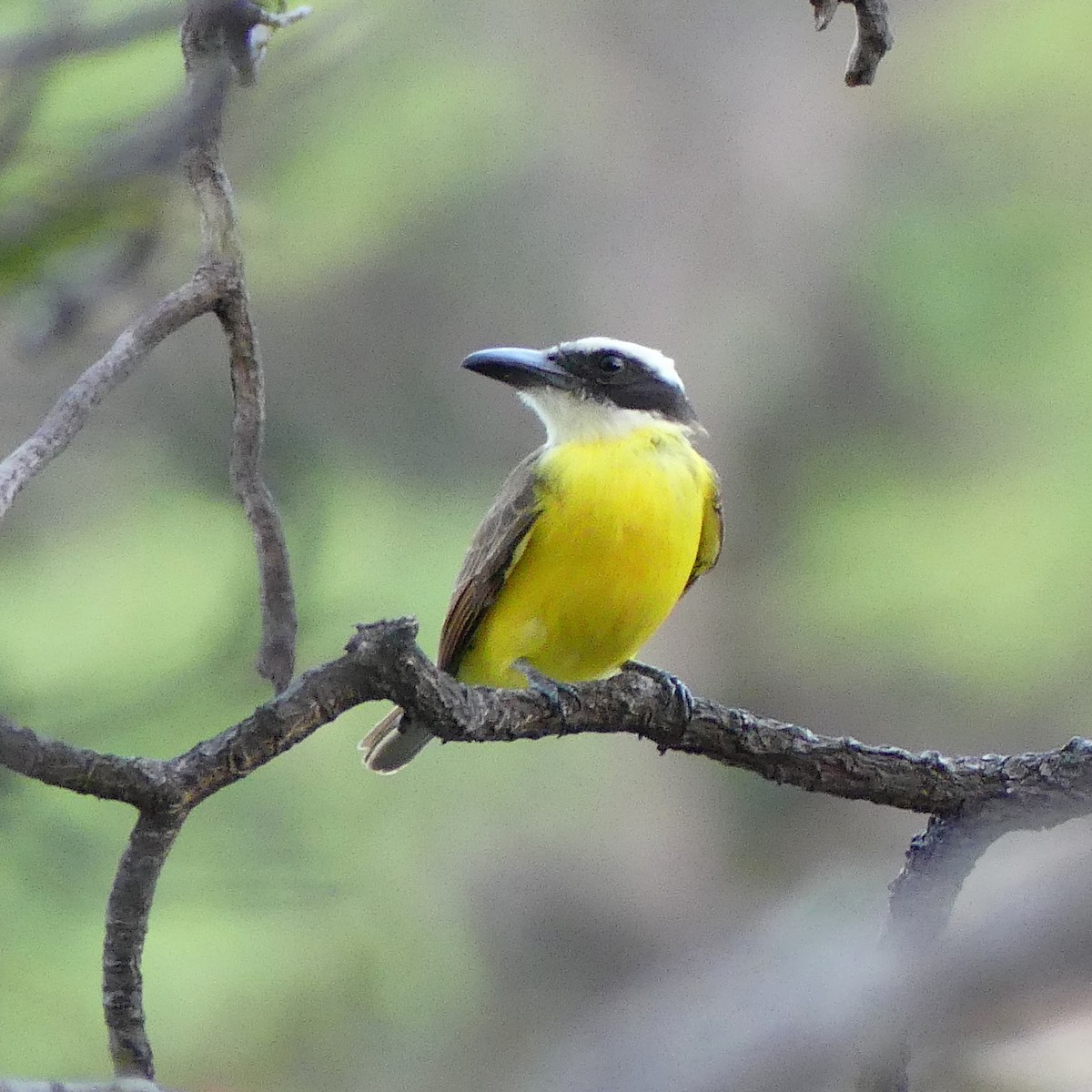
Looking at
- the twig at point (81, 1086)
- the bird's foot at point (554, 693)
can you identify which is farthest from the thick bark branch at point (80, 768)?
the bird's foot at point (554, 693)

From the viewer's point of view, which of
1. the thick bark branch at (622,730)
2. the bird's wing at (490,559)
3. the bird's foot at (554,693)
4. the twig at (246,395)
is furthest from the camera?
the bird's wing at (490,559)

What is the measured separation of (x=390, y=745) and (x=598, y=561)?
81 cm

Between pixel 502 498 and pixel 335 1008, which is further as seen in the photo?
pixel 335 1008

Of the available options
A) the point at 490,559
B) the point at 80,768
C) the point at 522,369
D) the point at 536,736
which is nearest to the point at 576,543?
the point at 490,559

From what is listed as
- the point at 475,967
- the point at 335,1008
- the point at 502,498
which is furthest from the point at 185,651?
the point at 475,967

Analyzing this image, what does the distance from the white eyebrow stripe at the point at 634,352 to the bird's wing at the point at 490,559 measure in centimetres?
41

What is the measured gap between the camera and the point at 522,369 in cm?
429

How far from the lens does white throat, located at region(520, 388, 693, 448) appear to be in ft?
14.0

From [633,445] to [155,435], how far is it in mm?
4338

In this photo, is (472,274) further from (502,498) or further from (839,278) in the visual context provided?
(502,498)

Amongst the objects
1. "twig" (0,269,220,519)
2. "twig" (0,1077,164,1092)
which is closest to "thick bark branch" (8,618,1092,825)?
"twig" (0,269,220,519)

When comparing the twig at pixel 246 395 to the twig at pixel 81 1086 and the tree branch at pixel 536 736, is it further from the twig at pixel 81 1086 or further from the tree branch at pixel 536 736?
the twig at pixel 81 1086

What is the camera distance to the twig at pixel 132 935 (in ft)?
6.09

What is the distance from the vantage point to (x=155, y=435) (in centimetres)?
791
